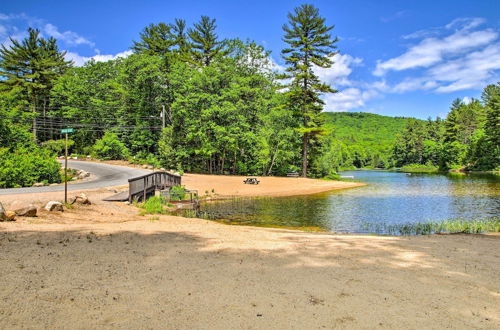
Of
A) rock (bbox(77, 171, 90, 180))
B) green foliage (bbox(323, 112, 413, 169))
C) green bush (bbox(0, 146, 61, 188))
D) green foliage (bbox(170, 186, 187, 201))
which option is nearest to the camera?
green bush (bbox(0, 146, 61, 188))

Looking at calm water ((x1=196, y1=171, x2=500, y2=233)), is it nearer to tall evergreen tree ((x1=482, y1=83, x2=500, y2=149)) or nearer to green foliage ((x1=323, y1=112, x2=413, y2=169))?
tall evergreen tree ((x1=482, y1=83, x2=500, y2=149))

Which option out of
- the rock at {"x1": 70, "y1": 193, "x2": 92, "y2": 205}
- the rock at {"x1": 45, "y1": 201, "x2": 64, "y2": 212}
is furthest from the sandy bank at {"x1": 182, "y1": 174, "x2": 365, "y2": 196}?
the rock at {"x1": 45, "y1": 201, "x2": 64, "y2": 212}

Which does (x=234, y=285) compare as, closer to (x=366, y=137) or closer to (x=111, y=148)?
(x=111, y=148)

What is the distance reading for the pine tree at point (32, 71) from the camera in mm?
46062

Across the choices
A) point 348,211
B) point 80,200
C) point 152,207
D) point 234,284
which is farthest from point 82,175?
point 234,284

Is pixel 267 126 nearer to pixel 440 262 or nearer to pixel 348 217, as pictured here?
pixel 348 217

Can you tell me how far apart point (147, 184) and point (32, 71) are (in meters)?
40.8

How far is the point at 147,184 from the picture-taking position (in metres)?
20.7

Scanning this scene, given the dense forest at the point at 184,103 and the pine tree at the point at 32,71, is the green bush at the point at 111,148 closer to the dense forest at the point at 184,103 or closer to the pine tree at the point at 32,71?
the dense forest at the point at 184,103

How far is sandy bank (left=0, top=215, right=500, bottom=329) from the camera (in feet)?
12.6

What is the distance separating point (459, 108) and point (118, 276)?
119858mm

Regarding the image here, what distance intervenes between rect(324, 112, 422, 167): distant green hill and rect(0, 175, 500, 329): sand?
103 meters

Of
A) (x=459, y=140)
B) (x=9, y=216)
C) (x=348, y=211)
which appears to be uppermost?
(x=459, y=140)

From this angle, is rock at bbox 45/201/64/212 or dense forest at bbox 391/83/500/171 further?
dense forest at bbox 391/83/500/171
